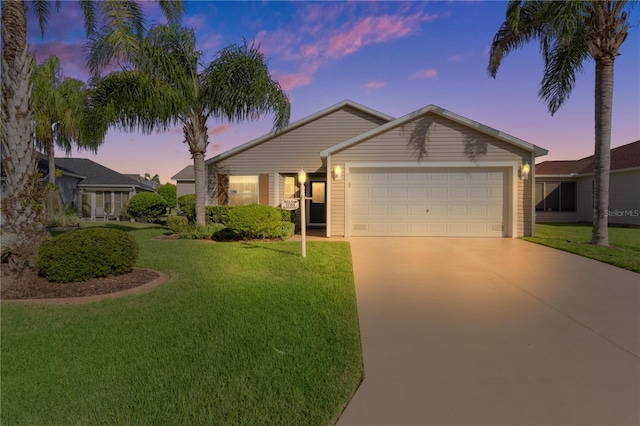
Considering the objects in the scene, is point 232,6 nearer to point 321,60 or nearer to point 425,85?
point 321,60

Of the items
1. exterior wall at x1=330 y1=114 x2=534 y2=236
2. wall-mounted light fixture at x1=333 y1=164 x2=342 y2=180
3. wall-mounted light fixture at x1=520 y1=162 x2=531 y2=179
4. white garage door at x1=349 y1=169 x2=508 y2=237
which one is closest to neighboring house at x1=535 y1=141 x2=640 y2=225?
wall-mounted light fixture at x1=520 y1=162 x2=531 y2=179

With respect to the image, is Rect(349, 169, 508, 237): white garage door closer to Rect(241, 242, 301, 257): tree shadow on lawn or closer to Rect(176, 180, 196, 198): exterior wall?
Rect(241, 242, 301, 257): tree shadow on lawn

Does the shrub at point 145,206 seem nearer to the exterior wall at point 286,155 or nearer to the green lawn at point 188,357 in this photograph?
the exterior wall at point 286,155

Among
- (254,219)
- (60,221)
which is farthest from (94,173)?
(254,219)

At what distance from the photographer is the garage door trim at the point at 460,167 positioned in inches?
451

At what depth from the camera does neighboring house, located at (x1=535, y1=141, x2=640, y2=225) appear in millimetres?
17609

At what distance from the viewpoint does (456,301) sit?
479 cm

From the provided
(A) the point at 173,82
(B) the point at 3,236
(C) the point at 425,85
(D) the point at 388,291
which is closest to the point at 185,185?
(A) the point at 173,82

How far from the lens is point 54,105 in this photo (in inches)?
689

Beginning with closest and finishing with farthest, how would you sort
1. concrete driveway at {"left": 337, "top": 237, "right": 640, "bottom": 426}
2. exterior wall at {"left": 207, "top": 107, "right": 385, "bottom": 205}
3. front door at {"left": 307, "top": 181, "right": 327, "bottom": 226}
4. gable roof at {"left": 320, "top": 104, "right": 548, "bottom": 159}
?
concrete driveway at {"left": 337, "top": 237, "right": 640, "bottom": 426} < gable roof at {"left": 320, "top": 104, "right": 548, "bottom": 159} < exterior wall at {"left": 207, "top": 107, "right": 385, "bottom": 205} < front door at {"left": 307, "top": 181, "right": 327, "bottom": 226}

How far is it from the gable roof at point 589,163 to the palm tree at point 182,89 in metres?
17.9

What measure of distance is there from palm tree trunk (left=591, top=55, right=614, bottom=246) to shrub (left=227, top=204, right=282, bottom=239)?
9610 millimetres

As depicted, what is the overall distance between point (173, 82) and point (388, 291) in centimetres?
988

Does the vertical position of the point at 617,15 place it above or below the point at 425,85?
above
